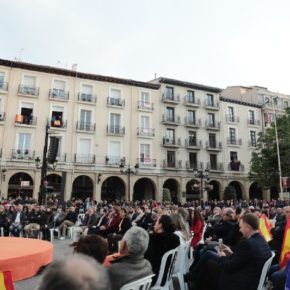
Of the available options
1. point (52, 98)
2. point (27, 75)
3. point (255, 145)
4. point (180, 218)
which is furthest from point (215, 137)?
point (180, 218)

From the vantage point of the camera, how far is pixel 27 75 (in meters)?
28.3

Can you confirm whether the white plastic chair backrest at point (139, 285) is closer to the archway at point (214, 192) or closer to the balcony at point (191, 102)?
the balcony at point (191, 102)

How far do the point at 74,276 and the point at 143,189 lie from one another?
108 feet

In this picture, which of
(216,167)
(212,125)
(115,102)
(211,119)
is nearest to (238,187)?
(216,167)

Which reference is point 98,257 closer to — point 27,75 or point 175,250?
point 175,250

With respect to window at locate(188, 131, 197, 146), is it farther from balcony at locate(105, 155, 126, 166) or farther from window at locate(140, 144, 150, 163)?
balcony at locate(105, 155, 126, 166)

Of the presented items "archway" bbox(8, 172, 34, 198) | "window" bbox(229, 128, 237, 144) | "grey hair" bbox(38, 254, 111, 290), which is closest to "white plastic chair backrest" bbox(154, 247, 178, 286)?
"grey hair" bbox(38, 254, 111, 290)

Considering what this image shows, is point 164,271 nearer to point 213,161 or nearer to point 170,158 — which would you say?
point 170,158

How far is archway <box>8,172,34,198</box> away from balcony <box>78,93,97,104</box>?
875cm

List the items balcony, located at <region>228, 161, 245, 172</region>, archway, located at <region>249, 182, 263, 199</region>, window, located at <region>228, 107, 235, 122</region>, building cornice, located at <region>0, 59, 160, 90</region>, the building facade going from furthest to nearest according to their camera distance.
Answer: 1. archway, located at <region>249, 182, 263, 199</region>
2. window, located at <region>228, 107, 235, 122</region>
3. balcony, located at <region>228, 161, 245, 172</region>
4. building cornice, located at <region>0, 59, 160, 90</region>
5. the building facade

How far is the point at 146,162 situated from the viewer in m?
31.4

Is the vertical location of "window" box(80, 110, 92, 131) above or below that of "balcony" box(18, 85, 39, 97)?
below

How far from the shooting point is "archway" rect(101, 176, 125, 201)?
3113 cm

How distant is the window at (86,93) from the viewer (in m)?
30.2
